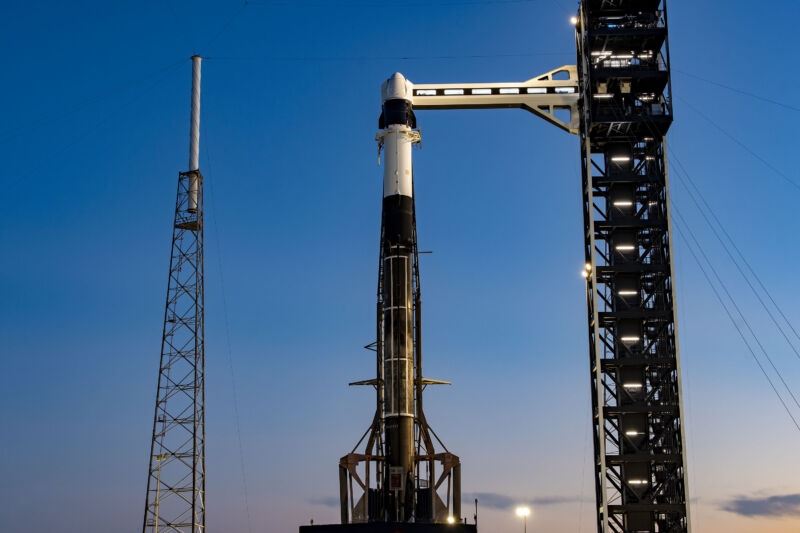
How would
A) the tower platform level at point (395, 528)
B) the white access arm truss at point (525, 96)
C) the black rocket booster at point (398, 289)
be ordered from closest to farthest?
the tower platform level at point (395, 528) → the black rocket booster at point (398, 289) → the white access arm truss at point (525, 96)

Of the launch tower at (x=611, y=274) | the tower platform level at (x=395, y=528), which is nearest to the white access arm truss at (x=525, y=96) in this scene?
the launch tower at (x=611, y=274)

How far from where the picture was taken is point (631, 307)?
226 feet

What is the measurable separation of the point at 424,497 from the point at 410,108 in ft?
93.6

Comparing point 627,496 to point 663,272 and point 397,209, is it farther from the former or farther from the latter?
point 397,209

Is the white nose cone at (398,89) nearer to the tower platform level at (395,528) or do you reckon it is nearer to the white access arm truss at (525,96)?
the white access arm truss at (525,96)

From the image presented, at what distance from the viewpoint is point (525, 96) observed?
249 ft

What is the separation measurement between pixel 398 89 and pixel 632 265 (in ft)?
71.3

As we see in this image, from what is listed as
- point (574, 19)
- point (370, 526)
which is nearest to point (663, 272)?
point (574, 19)

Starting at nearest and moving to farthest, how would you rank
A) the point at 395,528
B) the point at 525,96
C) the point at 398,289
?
the point at 395,528
the point at 398,289
the point at 525,96

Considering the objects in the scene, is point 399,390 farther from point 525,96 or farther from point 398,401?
point 525,96

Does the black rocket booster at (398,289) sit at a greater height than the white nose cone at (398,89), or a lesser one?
lesser

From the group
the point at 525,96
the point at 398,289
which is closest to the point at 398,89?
the point at 525,96

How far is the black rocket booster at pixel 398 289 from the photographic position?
6712 centimetres

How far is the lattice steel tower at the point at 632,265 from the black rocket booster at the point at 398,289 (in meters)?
12.3
